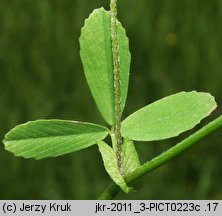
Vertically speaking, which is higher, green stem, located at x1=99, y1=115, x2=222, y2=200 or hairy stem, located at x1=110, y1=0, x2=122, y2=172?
hairy stem, located at x1=110, y1=0, x2=122, y2=172

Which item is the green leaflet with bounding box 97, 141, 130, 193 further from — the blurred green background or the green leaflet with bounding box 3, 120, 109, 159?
the blurred green background

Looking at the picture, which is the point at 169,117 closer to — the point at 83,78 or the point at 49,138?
the point at 49,138

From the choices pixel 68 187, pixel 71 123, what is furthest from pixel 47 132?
pixel 68 187

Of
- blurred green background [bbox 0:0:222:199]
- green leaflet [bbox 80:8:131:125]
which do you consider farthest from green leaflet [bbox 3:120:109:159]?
blurred green background [bbox 0:0:222:199]

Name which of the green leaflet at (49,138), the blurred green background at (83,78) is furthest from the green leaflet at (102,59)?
the blurred green background at (83,78)

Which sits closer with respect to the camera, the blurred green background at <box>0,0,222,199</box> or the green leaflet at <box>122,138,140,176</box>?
the green leaflet at <box>122,138,140,176</box>

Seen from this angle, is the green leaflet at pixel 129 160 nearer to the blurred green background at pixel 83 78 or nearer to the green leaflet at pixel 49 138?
the green leaflet at pixel 49 138

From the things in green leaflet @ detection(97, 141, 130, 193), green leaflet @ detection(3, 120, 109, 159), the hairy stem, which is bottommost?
green leaflet @ detection(97, 141, 130, 193)
